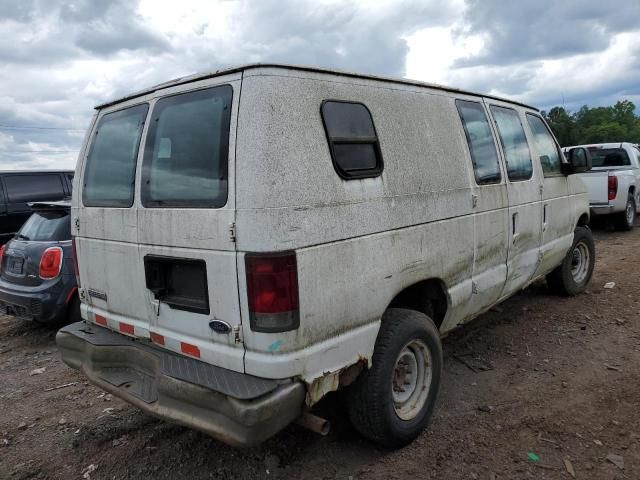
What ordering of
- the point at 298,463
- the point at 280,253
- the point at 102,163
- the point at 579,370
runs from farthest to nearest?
the point at 579,370, the point at 102,163, the point at 298,463, the point at 280,253

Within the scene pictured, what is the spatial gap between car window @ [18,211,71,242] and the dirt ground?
49.8 inches

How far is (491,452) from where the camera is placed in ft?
10.2

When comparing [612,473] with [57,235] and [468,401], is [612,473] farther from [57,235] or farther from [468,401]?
[57,235]

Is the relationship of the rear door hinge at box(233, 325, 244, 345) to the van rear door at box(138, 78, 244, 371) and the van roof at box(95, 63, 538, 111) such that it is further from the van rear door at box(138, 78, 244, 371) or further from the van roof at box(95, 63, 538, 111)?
the van roof at box(95, 63, 538, 111)

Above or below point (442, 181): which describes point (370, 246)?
below

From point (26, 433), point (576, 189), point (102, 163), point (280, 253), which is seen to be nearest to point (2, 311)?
point (26, 433)

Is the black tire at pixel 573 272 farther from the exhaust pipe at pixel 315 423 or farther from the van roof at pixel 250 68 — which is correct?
the exhaust pipe at pixel 315 423

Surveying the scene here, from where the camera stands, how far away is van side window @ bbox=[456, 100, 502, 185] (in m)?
3.84

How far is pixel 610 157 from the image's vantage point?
1138 centimetres

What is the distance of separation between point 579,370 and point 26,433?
4332mm

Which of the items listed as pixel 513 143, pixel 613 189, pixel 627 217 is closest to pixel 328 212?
pixel 513 143

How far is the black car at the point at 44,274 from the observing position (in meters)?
5.08

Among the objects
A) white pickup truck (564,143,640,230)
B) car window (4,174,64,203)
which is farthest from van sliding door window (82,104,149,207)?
white pickup truck (564,143,640,230)

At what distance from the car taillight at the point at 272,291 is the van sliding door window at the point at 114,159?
43.8 inches
